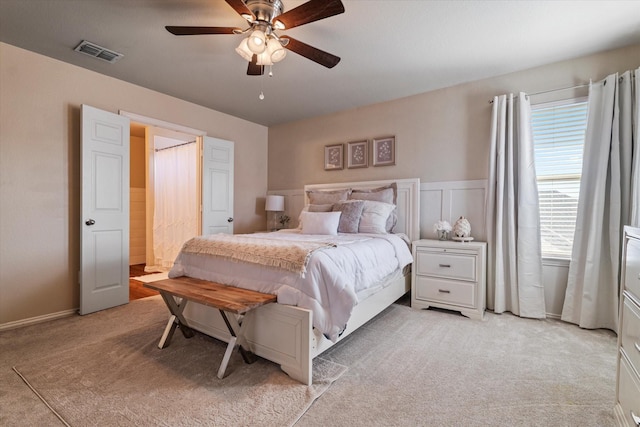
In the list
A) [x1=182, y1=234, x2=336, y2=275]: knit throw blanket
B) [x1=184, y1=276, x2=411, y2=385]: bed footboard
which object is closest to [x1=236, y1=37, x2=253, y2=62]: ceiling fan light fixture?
[x1=182, y1=234, x2=336, y2=275]: knit throw blanket

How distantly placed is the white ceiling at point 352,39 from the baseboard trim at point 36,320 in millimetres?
2465

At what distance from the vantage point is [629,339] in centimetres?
Result: 125

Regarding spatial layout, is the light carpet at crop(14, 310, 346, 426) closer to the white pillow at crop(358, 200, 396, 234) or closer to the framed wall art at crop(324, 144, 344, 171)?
the white pillow at crop(358, 200, 396, 234)

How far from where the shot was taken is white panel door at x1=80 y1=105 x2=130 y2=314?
9.43ft

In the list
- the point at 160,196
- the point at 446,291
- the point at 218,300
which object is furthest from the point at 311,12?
the point at 160,196

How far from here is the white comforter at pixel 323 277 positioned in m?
1.77

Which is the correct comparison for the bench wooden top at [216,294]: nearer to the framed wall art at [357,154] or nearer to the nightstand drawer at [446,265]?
the nightstand drawer at [446,265]

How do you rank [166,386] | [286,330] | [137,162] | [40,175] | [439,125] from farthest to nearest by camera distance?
[137,162] → [439,125] → [40,175] → [286,330] → [166,386]

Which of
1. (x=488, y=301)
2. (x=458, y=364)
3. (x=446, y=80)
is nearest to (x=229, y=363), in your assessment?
(x=458, y=364)

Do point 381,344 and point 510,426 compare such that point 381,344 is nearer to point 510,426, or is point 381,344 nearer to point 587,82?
point 510,426

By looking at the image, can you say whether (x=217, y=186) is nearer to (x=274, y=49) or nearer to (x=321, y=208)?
(x=321, y=208)

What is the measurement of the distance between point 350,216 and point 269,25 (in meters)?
1.99

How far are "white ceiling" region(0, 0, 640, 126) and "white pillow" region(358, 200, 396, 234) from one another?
1.39 m

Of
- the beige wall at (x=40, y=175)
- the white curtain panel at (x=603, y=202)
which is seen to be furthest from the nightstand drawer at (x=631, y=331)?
the beige wall at (x=40, y=175)
